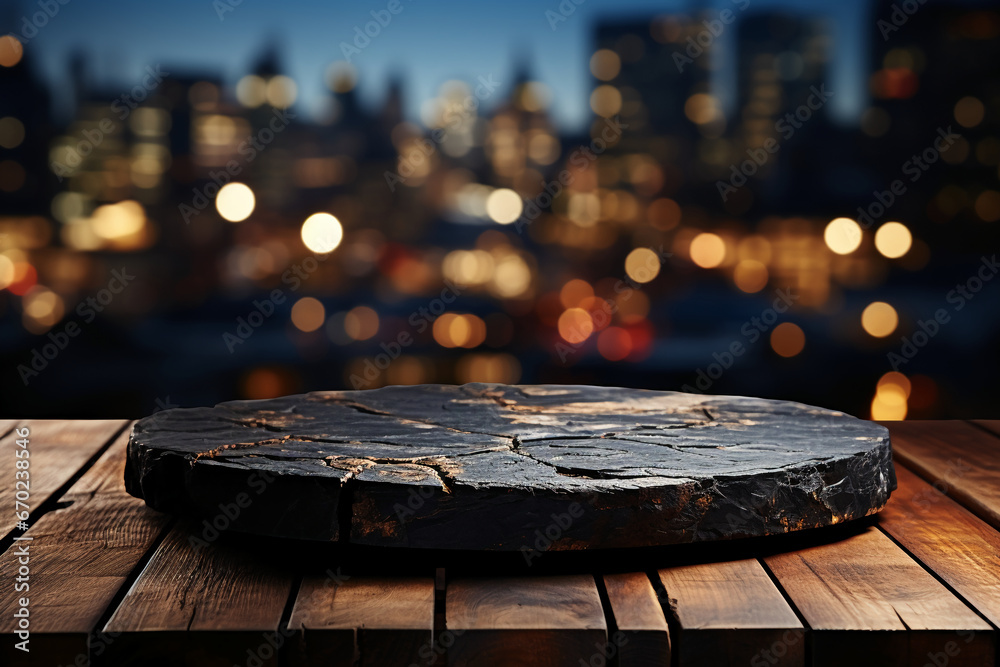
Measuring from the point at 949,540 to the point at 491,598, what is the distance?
85cm

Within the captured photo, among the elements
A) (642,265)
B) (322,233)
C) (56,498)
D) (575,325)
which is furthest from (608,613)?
(642,265)

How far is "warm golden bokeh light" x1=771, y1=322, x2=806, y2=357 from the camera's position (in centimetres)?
3431

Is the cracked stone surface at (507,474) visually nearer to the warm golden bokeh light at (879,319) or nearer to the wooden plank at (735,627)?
the wooden plank at (735,627)

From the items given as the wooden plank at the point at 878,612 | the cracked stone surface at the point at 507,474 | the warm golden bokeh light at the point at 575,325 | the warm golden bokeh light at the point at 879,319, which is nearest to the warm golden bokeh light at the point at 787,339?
the warm golden bokeh light at the point at 879,319

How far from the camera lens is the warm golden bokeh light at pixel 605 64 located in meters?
47.5

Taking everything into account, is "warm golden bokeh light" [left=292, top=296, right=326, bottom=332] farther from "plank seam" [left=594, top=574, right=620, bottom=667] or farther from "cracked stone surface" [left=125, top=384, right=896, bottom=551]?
"plank seam" [left=594, top=574, right=620, bottom=667]

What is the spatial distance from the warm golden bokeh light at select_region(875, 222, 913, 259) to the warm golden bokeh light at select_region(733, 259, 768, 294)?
451cm

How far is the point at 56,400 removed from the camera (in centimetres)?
3425

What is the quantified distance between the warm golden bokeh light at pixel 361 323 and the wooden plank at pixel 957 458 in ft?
108

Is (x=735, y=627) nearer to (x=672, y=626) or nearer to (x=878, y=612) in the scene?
(x=672, y=626)

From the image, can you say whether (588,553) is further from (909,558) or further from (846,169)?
(846,169)

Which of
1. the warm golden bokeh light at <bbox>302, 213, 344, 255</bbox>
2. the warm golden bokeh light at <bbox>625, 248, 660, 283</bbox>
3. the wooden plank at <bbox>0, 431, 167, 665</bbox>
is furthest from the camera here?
the warm golden bokeh light at <bbox>625, 248, 660, 283</bbox>

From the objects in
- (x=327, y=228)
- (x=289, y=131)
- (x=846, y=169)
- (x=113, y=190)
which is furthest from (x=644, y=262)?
(x=113, y=190)

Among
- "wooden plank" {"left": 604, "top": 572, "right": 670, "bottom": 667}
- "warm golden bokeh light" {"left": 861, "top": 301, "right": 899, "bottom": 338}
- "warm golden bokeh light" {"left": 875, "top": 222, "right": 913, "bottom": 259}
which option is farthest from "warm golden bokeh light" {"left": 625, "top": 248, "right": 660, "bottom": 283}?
"wooden plank" {"left": 604, "top": 572, "right": 670, "bottom": 667}
